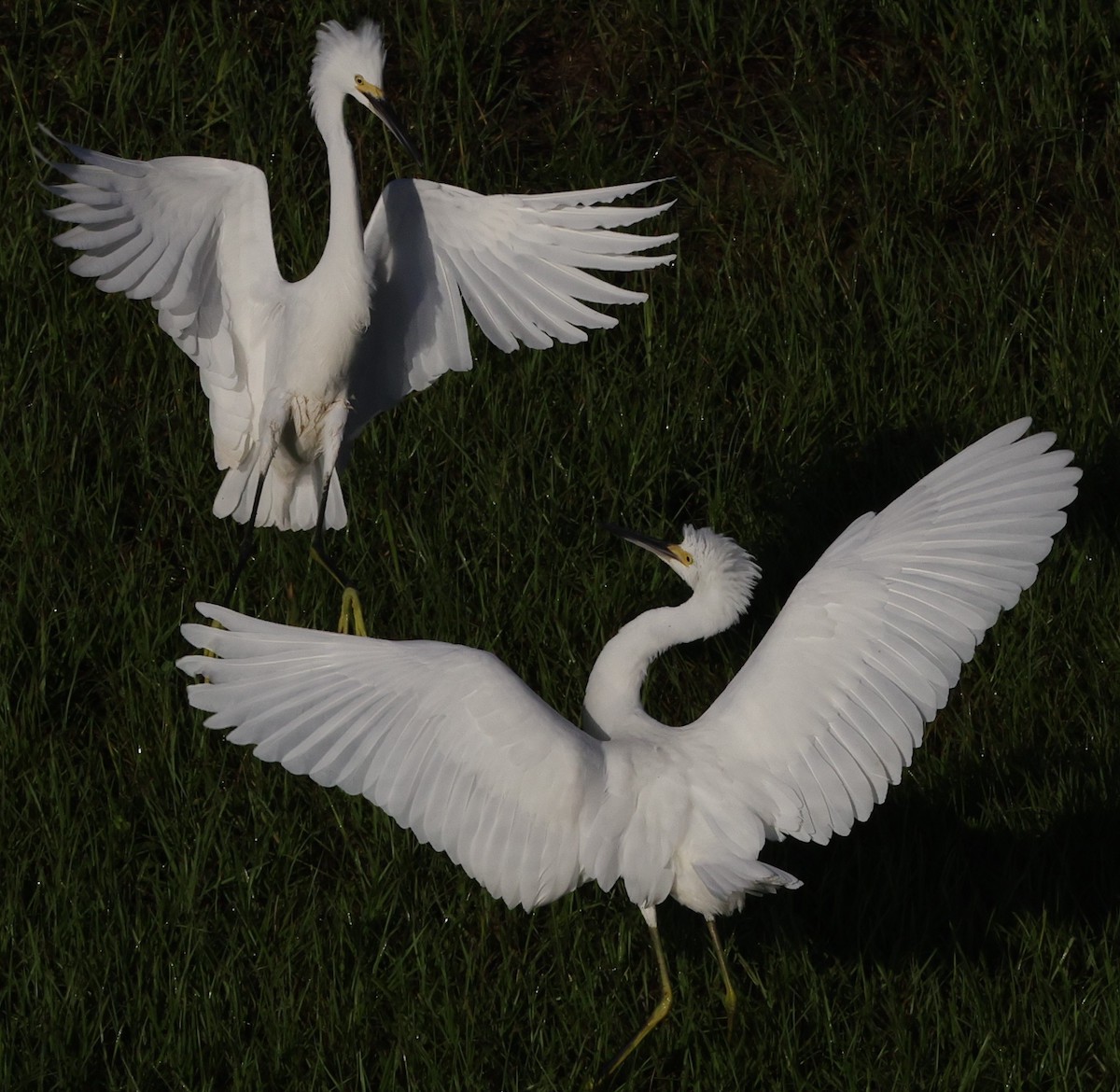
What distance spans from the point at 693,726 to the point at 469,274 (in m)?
1.48

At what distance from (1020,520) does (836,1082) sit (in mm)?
1239

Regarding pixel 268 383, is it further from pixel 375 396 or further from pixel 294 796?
pixel 294 796

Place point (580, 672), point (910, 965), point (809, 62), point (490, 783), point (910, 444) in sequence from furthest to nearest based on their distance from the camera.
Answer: point (809, 62) < point (910, 444) < point (580, 672) < point (910, 965) < point (490, 783)

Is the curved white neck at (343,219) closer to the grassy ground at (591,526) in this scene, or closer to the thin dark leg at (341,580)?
the thin dark leg at (341,580)

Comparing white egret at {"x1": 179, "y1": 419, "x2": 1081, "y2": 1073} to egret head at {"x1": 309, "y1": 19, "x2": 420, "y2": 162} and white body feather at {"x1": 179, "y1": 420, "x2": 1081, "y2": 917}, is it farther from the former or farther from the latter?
egret head at {"x1": 309, "y1": 19, "x2": 420, "y2": 162}

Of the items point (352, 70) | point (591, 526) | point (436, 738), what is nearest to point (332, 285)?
point (352, 70)

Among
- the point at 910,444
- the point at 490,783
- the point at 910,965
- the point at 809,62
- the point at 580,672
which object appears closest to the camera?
the point at 490,783

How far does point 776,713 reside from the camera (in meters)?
3.67

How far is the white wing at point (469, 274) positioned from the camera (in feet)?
14.6

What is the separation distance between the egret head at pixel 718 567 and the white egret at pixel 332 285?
0.58m

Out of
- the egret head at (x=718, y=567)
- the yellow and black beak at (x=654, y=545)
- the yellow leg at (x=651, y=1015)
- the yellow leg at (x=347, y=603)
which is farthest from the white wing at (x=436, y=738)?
the yellow leg at (x=347, y=603)

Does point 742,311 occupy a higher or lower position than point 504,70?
lower

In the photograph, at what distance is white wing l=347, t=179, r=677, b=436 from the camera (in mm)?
4465

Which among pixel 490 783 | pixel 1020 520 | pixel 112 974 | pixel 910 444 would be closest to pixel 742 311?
pixel 910 444
